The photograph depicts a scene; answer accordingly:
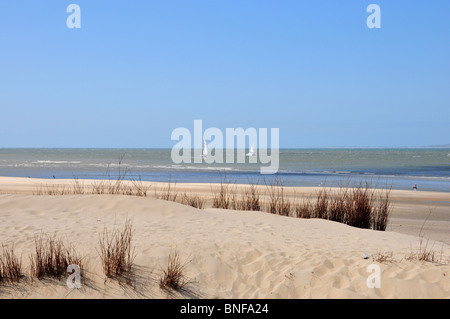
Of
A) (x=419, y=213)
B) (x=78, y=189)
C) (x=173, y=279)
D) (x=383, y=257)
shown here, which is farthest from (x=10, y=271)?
(x=419, y=213)

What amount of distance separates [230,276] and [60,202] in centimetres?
548

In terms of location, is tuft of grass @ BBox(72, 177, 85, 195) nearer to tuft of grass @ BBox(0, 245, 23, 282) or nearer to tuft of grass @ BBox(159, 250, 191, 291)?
tuft of grass @ BBox(0, 245, 23, 282)

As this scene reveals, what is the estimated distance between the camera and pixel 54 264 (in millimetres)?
5750

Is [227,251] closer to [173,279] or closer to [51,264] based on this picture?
[173,279]

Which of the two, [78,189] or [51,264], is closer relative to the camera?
[51,264]

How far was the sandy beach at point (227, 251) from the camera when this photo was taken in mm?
5785

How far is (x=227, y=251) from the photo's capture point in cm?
680

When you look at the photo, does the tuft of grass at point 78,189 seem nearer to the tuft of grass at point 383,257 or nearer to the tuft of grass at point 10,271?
the tuft of grass at point 10,271

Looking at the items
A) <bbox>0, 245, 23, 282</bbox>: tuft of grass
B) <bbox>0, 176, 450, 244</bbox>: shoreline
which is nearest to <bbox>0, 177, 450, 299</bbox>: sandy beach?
<bbox>0, 245, 23, 282</bbox>: tuft of grass

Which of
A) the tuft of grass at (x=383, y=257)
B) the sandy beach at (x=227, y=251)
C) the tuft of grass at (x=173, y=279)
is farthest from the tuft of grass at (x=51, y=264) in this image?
the tuft of grass at (x=383, y=257)

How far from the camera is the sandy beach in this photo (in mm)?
5785

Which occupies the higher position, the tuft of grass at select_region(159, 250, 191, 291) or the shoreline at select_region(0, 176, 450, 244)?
the tuft of grass at select_region(159, 250, 191, 291)
